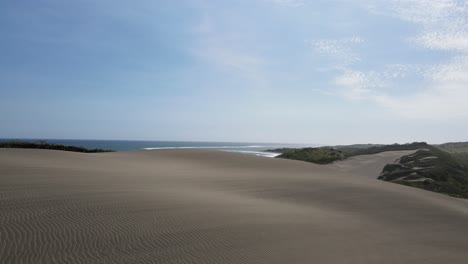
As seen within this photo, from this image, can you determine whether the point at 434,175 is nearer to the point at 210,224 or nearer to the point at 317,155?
the point at 317,155

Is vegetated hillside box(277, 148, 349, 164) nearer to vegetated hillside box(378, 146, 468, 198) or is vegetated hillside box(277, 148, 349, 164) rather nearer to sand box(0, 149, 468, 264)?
vegetated hillside box(378, 146, 468, 198)

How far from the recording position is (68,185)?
882 centimetres

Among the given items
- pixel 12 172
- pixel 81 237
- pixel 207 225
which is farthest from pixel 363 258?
pixel 12 172

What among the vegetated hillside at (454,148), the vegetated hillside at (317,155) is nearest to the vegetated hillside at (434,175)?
the vegetated hillside at (317,155)

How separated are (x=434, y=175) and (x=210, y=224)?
18.7 meters

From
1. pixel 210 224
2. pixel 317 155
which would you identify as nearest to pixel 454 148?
pixel 317 155

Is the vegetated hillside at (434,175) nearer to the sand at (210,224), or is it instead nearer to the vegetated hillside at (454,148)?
the sand at (210,224)

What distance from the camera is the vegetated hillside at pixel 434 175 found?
18.5 meters

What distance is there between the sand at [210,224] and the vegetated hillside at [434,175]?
8687 millimetres

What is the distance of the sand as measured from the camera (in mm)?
5016

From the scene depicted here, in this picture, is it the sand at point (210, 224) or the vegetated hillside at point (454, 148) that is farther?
the vegetated hillside at point (454, 148)

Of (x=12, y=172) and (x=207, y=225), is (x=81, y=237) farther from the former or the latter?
(x=12, y=172)

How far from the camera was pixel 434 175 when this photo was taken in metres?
20.4

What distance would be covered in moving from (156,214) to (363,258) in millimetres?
3855
